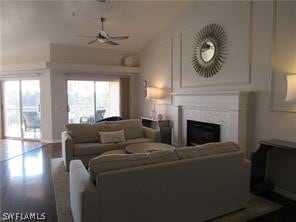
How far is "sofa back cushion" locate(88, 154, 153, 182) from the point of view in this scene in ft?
6.47

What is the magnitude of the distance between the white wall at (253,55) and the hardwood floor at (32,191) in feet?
2.36

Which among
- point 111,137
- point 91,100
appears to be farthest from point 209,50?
point 91,100

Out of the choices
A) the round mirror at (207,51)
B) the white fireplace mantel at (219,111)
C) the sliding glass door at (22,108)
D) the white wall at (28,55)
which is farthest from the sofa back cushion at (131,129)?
the sliding glass door at (22,108)

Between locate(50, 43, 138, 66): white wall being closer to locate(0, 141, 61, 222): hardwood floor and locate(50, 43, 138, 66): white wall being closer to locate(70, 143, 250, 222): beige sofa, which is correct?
locate(0, 141, 61, 222): hardwood floor

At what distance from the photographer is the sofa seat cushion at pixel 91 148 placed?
13.6 ft

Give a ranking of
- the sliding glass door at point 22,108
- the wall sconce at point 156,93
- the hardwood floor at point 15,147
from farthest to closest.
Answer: the sliding glass door at point 22,108 → the wall sconce at point 156,93 → the hardwood floor at point 15,147

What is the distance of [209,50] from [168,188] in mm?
3474

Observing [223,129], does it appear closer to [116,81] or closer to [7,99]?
[116,81]

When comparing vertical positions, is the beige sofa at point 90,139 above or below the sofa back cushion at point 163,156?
below

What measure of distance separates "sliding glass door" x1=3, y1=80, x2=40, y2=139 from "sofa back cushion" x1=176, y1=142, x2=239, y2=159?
6143mm

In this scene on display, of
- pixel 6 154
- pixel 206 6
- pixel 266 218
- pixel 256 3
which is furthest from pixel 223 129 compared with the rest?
pixel 6 154

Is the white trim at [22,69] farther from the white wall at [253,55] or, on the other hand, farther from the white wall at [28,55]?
the white wall at [253,55]

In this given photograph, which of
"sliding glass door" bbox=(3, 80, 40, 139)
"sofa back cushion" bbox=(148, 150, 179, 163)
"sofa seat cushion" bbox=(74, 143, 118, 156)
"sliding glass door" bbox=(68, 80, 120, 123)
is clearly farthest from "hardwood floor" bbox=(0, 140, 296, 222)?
"sliding glass door" bbox=(68, 80, 120, 123)

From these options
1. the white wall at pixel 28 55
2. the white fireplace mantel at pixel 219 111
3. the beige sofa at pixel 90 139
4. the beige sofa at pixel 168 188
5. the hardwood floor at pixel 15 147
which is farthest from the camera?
the white wall at pixel 28 55
